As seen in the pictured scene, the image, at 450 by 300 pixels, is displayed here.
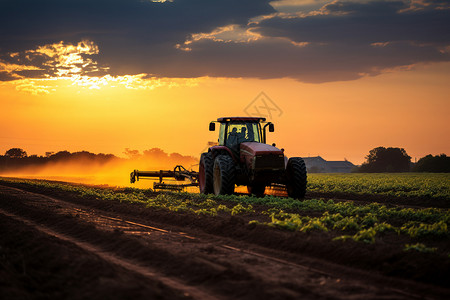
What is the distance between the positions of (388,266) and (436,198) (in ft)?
62.4

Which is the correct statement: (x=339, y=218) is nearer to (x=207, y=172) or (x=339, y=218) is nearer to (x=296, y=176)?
(x=296, y=176)

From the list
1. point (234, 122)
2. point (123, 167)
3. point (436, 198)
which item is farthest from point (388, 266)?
point (123, 167)

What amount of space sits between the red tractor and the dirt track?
6046 mm

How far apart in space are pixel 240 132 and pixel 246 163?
1.99m

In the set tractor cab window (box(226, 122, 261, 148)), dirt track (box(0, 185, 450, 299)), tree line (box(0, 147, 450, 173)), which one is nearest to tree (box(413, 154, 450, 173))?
tree line (box(0, 147, 450, 173))

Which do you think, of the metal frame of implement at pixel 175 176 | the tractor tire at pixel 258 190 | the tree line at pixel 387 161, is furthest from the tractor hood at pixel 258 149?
the tree line at pixel 387 161

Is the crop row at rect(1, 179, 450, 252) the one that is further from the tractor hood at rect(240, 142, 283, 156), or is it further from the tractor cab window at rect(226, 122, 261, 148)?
the tractor cab window at rect(226, 122, 261, 148)

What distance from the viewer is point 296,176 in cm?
2023

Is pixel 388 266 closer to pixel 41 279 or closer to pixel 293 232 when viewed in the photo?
pixel 293 232

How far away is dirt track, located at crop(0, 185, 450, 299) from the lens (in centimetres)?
785

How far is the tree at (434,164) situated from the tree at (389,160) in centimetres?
1095

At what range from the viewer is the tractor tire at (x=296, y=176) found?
20.2 meters

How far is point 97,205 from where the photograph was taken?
2175cm

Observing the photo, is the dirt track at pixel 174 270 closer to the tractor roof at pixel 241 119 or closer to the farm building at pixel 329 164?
the tractor roof at pixel 241 119
